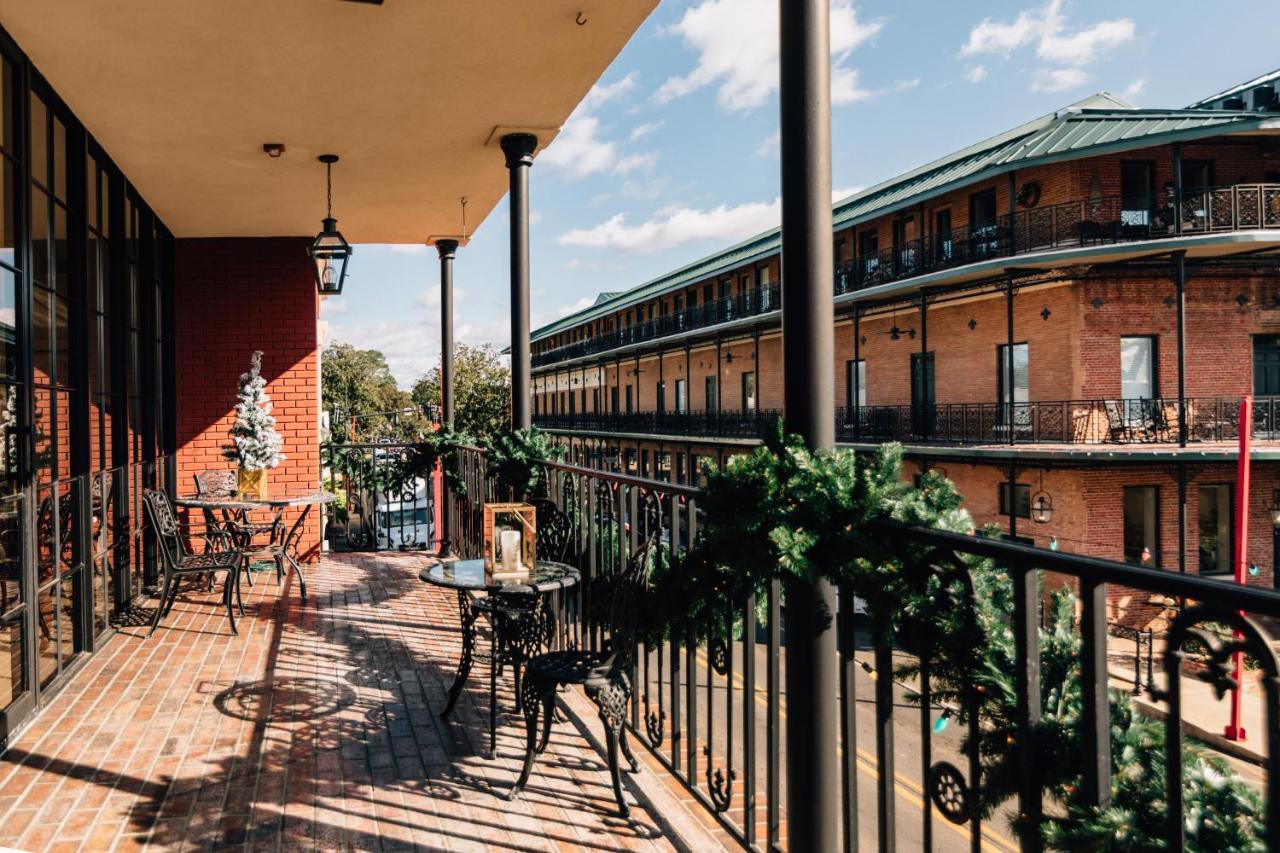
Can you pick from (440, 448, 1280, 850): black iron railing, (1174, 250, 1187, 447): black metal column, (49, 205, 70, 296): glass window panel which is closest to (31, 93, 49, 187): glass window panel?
(49, 205, 70, 296): glass window panel

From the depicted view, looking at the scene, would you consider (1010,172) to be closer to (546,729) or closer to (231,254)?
(231,254)

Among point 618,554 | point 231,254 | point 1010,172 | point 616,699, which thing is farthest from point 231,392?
point 1010,172

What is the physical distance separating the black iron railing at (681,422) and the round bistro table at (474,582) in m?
17.2

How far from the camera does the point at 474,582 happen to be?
12.2 ft

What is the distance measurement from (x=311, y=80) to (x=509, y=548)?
300 centimetres

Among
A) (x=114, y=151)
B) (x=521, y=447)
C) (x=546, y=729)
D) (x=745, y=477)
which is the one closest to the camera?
(x=745, y=477)

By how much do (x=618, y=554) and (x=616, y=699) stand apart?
0.85 m

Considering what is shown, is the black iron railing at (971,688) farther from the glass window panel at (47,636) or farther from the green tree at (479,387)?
the green tree at (479,387)

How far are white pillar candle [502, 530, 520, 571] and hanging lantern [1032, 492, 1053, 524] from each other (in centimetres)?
1733

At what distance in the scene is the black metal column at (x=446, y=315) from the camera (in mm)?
9547

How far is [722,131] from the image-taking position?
21750mm

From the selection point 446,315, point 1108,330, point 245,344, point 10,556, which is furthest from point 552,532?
point 1108,330

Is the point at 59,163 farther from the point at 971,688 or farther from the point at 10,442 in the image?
the point at 971,688

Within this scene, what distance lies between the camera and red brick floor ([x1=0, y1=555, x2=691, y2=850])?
291cm
